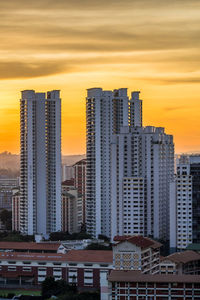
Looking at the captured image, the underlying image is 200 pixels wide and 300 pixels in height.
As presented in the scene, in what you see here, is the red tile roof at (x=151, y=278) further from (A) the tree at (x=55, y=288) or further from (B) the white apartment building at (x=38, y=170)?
(B) the white apartment building at (x=38, y=170)

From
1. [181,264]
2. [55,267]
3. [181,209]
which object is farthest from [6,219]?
[181,264]

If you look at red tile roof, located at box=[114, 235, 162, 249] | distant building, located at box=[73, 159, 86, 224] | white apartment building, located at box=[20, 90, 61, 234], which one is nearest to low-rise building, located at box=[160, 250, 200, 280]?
red tile roof, located at box=[114, 235, 162, 249]

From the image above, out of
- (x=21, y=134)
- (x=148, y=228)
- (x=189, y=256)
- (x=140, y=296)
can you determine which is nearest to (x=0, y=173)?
(x=21, y=134)

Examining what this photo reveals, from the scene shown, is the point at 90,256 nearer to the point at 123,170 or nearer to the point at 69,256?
the point at 69,256

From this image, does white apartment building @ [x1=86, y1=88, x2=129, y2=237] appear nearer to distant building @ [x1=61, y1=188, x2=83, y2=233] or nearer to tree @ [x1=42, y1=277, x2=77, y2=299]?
distant building @ [x1=61, y1=188, x2=83, y2=233]

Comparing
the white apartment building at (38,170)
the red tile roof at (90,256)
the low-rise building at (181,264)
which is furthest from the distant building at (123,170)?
the low-rise building at (181,264)

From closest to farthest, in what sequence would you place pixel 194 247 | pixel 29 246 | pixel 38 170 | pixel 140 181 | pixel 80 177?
1. pixel 194 247
2. pixel 29 246
3. pixel 140 181
4. pixel 38 170
5. pixel 80 177
